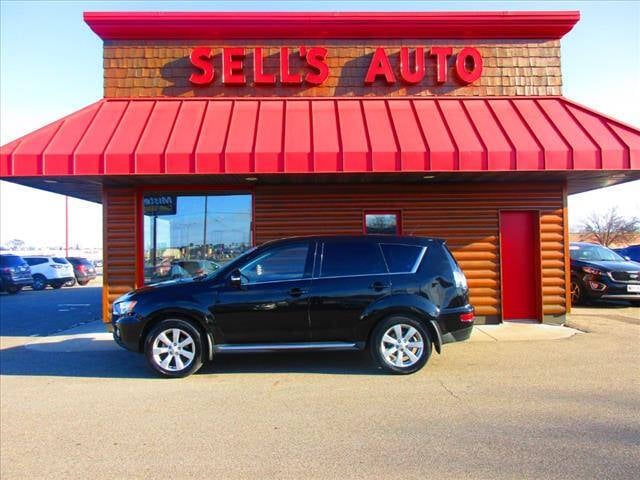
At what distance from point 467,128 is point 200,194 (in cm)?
542

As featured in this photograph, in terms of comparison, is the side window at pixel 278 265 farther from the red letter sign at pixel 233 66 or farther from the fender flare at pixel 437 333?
the red letter sign at pixel 233 66

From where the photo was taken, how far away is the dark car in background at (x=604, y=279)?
12609 millimetres

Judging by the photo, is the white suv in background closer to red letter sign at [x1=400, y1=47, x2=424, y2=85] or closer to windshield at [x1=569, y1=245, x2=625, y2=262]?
red letter sign at [x1=400, y1=47, x2=424, y2=85]

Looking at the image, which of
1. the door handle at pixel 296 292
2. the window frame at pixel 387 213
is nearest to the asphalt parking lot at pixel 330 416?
the door handle at pixel 296 292

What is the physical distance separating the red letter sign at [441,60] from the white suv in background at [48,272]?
21.3m

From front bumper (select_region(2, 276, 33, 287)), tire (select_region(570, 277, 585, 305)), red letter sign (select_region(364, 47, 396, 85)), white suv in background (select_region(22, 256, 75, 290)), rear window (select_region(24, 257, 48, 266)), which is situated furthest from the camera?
rear window (select_region(24, 257, 48, 266))

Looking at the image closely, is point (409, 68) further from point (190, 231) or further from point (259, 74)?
point (190, 231)

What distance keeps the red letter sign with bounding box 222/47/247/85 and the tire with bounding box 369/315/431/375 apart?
6.12 meters

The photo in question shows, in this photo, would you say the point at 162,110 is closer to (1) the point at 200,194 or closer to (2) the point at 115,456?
(1) the point at 200,194

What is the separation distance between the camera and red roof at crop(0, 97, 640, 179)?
835 cm

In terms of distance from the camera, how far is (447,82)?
34.0 feet

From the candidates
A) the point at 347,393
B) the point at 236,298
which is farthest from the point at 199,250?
the point at 347,393

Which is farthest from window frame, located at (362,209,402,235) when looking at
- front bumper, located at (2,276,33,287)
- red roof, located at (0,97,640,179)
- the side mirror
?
front bumper, located at (2,276,33,287)

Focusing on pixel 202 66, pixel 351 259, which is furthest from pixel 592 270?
pixel 202 66
